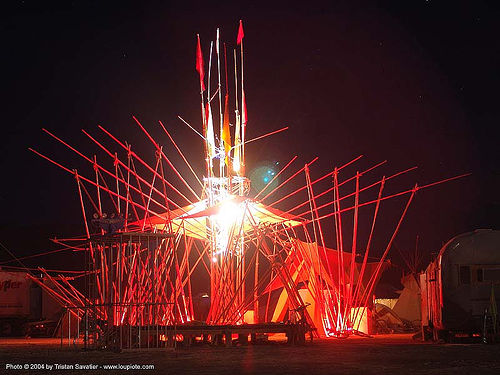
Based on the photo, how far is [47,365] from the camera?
14789 mm

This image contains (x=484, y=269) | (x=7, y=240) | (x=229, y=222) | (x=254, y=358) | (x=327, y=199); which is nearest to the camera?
(x=254, y=358)

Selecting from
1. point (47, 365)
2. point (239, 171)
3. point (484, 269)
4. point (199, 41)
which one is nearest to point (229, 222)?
point (239, 171)

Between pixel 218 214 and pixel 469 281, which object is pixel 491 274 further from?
pixel 218 214

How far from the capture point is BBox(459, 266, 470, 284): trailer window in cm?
2179

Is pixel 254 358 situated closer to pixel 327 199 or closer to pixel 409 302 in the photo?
pixel 409 302

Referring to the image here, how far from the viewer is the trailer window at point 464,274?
71.5 ft

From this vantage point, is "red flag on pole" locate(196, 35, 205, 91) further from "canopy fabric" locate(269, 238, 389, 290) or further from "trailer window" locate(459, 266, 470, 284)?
"trailer window" locate(459, 266, 470, 284)

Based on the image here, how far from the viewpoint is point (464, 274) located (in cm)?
2183

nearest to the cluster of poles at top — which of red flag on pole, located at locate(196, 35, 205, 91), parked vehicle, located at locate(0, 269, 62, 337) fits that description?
red flag on pole, located at locate(196, 35, 205, 91)

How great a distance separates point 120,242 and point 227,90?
9461 millimetres

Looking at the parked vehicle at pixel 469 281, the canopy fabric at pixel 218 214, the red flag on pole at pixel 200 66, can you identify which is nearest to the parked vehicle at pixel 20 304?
the canopy fabric at pixel 218 214

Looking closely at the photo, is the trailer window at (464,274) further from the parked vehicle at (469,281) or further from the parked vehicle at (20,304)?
the parked vehicle at (20,304)

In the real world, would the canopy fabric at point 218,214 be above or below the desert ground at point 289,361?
above

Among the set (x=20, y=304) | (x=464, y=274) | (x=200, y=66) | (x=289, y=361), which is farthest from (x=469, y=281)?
(x=20, y=304)
